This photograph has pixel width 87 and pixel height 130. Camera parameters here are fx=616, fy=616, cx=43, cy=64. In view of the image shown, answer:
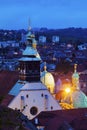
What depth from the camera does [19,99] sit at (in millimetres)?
40469

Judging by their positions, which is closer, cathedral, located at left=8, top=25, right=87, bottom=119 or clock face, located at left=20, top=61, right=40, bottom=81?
cathedral, located at left=8, top=25, right=87, bottom=119

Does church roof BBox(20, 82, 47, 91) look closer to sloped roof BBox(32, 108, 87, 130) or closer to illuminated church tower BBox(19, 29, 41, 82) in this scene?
illuminated church tower BBox(19, 29, 41, 82)

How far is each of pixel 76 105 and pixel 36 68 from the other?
4.19 m

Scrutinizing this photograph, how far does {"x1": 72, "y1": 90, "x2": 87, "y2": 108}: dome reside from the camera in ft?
138

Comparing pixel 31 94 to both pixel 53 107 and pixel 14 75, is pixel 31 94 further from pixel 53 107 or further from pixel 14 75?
pixel 14 75

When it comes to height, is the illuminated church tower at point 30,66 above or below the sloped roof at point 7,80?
above

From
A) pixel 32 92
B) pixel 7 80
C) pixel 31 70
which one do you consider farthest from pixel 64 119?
pixel 7 80

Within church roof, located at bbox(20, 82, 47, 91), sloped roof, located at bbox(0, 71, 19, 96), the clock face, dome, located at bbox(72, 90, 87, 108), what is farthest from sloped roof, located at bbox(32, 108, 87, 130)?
sloped roof, located at bbox(0, 71, 19, 96)

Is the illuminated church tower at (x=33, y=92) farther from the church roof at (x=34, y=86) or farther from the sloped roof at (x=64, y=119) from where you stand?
the sloped roof at (x=64, y=119)

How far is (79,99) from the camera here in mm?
42094

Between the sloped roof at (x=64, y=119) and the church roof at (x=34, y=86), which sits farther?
the church roof at (x=34, y=86)

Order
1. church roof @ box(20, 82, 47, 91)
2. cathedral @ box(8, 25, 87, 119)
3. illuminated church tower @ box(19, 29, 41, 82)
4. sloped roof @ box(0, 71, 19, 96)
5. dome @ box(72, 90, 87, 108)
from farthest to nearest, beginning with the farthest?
sloped roof @ box(0, 71, 19, 96)
dome @ box(72, 90, 87, 108)
illuminated church tower @ box(19, 29, 41, 82)
church roof @ box(20, 82, 47, 91)
cathedral @ box(8, 25, 87, 119)

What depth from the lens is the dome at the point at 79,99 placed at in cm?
4197

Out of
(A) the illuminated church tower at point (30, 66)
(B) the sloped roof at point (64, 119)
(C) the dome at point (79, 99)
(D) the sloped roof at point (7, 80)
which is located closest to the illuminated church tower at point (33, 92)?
(A) the illuminated church tower at point (30, 66)
